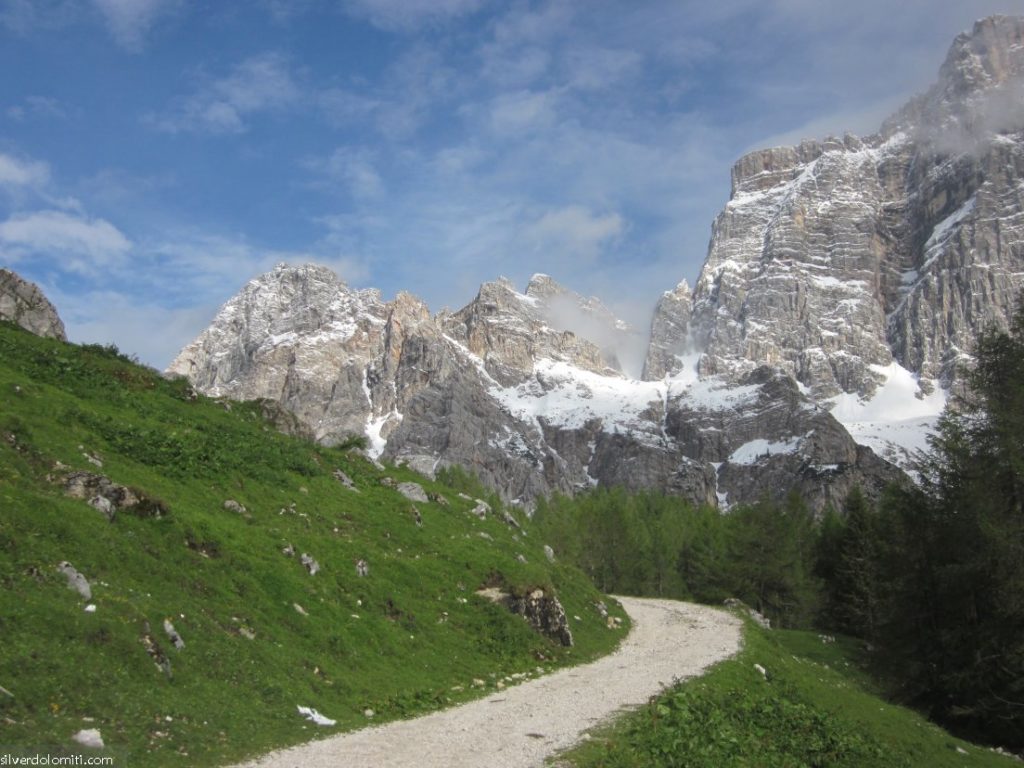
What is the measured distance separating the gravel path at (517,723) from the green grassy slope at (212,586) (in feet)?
3.94

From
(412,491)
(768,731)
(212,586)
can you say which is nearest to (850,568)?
(412,491)

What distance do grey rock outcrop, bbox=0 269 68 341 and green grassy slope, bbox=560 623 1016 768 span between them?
4096 cm

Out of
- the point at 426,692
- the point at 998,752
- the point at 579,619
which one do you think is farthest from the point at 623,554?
the point at 426,692

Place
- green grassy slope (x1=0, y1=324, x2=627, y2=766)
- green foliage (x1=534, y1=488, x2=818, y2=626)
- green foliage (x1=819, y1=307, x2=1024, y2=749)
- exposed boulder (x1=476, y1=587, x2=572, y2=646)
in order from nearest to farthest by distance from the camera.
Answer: green grassy slope (x1=0, y1=324, x2=627, y2=766), green foliage (x1=819, y1=307, x2=1024, y2=749), exposed boulder (x1=476, y1=587, x2=572, y2=646), green foliage (x1=534, y1=488, x2=818, y2=626)

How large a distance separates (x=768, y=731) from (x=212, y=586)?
16011 mm

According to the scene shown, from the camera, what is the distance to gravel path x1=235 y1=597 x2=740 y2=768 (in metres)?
16.0

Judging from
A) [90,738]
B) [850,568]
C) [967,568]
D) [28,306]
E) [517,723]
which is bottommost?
[517,723]

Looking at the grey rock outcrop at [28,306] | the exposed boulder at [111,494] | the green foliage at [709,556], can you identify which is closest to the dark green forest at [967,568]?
the exposed boulder at [111,494]

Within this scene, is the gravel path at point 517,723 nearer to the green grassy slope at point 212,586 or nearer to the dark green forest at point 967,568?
the green grassy slope at point 212,586

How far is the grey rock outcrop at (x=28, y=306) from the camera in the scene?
149ft

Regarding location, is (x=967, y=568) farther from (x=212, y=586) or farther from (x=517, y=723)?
(x=212, y=586)

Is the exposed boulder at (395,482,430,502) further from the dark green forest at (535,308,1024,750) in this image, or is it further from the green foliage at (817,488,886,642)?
the green foliage at (817,488,886,642)

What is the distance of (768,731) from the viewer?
20.0 metres

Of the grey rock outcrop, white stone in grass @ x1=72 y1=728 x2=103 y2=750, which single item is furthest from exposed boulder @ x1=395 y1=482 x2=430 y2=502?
white stone in grass @ x1=72 y1=728 x2=103 y2=750
